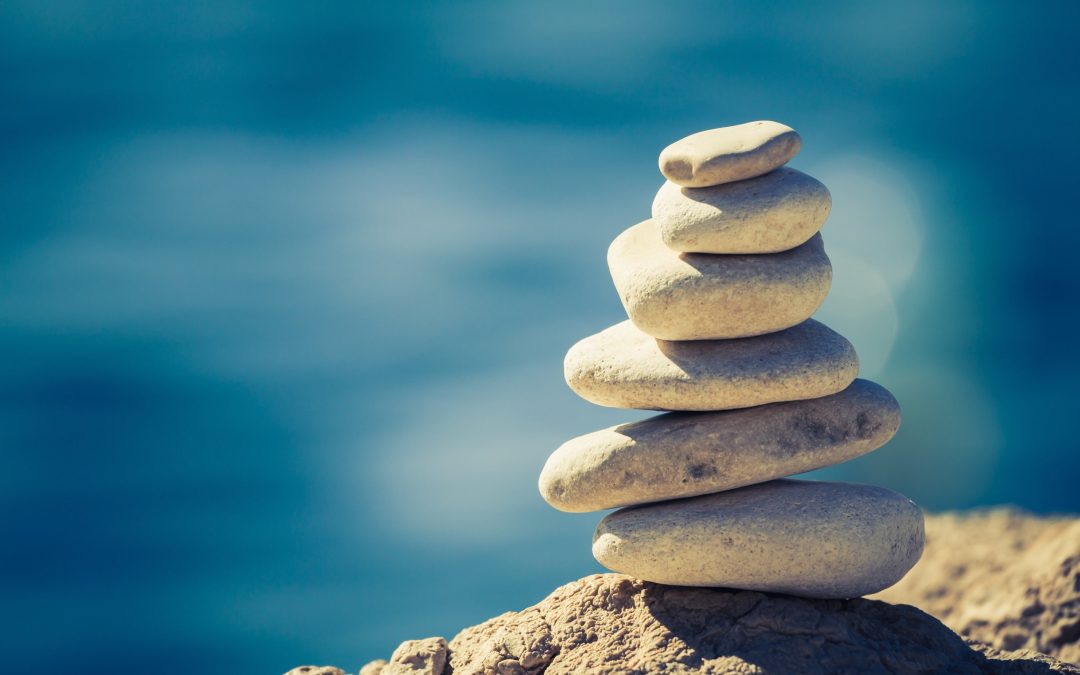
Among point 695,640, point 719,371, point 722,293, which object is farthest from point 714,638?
point 722,293

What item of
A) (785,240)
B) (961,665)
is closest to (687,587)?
(961,665)

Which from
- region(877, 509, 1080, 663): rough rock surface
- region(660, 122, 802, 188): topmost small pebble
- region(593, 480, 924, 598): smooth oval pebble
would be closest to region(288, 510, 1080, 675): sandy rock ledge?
region(593, 480, 924, 598): smooth oval pebble

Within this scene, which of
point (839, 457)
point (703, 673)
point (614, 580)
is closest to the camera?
point (703, 673)

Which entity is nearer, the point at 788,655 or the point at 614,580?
the point at 788,655

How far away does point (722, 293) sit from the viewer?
22.7ft

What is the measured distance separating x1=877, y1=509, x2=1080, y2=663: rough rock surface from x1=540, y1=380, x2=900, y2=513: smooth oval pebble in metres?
4.93

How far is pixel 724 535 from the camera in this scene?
698 centimetres

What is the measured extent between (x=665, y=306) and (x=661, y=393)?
552mm

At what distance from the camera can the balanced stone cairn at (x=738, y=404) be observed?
6.98m

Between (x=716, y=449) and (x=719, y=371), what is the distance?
0.50m

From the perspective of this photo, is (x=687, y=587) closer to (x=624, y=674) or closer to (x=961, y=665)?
(x=624, y=674)

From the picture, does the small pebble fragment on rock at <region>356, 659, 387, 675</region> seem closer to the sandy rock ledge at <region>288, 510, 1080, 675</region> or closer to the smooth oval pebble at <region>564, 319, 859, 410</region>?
the sandy rock ledge at <region>288, 510, 1080, 675</region>

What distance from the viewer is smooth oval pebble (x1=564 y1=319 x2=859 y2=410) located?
700 centimetres

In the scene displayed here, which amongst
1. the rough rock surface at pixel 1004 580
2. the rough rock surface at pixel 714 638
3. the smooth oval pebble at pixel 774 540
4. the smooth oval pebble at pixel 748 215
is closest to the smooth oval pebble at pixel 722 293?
the smooth oval pebble at pixel 748 215
